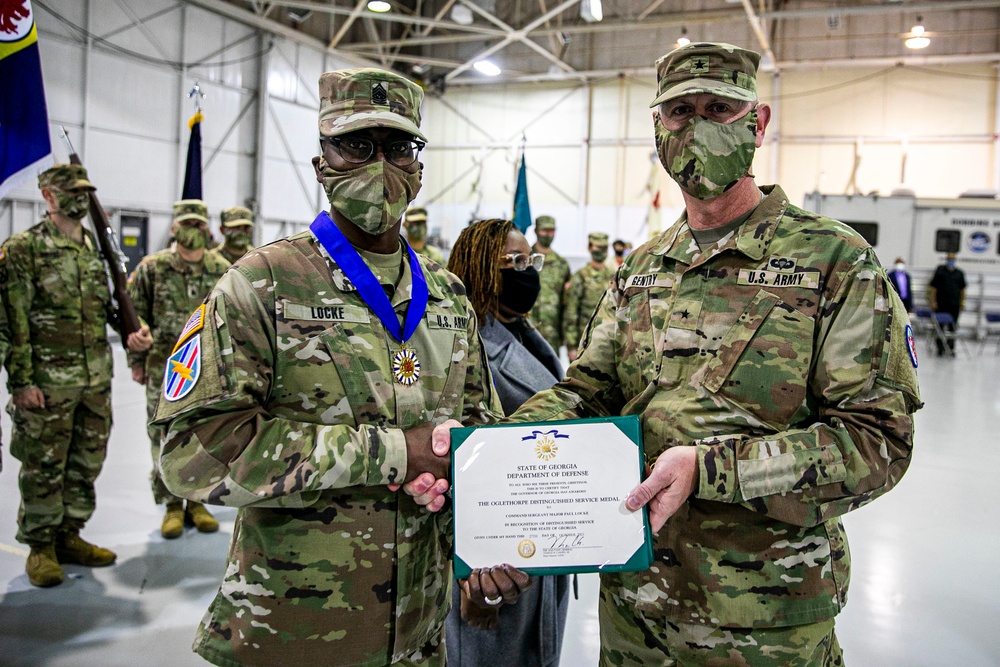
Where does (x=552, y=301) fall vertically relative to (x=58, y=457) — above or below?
above

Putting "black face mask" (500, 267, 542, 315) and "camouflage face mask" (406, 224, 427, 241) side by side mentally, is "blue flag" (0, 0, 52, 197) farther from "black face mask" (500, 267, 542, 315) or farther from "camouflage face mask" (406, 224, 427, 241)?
"camouflage face mask" (406, 224, 427, 241)

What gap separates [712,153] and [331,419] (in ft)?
3.44

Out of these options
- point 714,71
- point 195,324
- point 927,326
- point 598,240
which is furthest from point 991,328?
point 195,324

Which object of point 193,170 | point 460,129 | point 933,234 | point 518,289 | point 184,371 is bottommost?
point 184,371

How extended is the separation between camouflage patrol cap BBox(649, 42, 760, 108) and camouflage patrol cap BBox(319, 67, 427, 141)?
1.95 ft

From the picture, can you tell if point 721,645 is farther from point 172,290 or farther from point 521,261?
point 172,290

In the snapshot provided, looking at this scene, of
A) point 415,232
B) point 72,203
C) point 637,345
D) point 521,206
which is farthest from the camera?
point 521,206

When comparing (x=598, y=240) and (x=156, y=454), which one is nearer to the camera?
(x=156, y=454)

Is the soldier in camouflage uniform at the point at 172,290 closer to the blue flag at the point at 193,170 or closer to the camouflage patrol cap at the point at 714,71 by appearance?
the blue flag at the point at 193,170

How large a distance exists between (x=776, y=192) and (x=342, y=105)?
3.42 feet

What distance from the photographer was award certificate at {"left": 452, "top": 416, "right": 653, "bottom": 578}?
147cm

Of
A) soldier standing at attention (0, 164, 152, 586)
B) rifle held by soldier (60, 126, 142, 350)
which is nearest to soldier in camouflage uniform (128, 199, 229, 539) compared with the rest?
rifle held by soldier (60, 126, 142, 350)

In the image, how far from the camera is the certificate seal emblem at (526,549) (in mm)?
1473

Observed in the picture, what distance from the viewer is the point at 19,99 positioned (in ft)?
9.23
